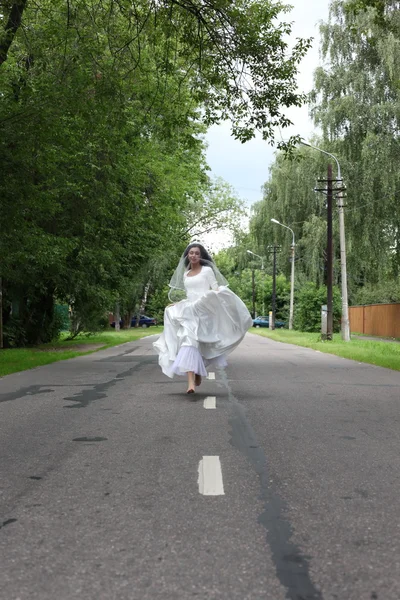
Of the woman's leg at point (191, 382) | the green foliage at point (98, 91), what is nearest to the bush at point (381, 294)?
the green foliage at point (98, 91)

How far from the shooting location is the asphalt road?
3.32 meters

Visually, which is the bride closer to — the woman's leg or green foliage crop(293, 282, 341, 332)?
the woman's leg

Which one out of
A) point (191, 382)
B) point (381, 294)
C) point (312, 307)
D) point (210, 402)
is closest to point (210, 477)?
point (210, 402)

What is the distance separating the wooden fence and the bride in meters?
32.8

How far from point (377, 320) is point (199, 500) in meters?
44.1

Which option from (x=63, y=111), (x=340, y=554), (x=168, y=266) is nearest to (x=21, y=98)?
(x=63, y=111)

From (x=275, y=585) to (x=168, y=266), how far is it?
5206cm

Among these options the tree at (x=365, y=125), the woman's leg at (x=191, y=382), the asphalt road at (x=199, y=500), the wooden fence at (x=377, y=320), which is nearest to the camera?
the asphalt road at (x=199, y=500)

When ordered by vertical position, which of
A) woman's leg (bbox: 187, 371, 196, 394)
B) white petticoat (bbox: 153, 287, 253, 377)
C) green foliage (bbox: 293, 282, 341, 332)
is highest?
green foliage (bbox: 293, 282, 341, 332)

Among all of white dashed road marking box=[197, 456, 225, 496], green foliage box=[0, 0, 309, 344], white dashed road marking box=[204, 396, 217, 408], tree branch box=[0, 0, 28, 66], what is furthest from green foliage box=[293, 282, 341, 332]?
white dashed road marking box=[197, 456, 225, 496]

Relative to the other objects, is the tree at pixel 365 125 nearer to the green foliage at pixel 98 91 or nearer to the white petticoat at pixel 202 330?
the green foliage at pixel 98 91

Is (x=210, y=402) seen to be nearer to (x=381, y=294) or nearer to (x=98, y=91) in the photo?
(x=98, y=91)

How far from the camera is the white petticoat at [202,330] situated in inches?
428

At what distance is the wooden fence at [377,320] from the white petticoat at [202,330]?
3277 cm
